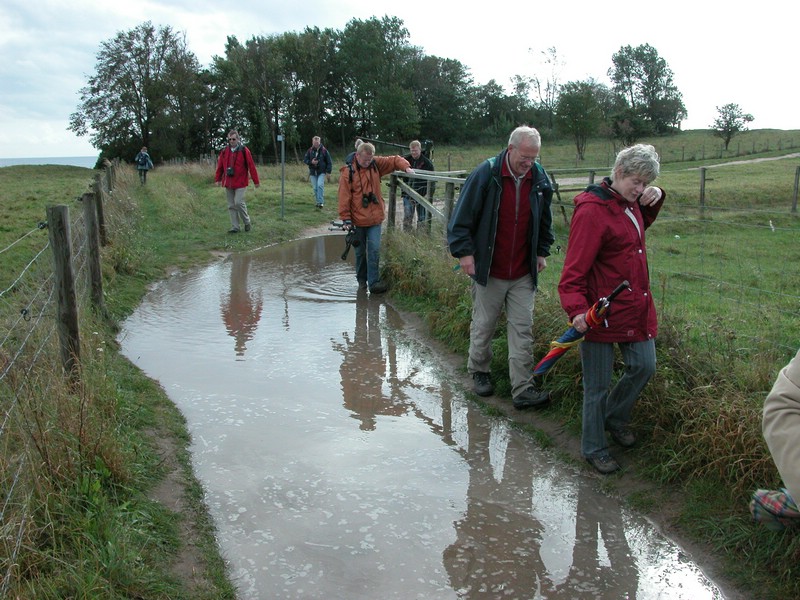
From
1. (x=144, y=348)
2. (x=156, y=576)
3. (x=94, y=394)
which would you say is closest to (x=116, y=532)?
(x=156, y=576)

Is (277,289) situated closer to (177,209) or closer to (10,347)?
(10,347)

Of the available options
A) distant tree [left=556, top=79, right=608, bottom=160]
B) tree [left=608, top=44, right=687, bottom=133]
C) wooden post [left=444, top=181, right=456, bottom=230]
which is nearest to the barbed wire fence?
wooden post [left=444, top=181, right=456, bottom=230]

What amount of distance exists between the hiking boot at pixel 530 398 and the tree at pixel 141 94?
53.0 meters

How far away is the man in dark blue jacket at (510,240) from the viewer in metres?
5.44

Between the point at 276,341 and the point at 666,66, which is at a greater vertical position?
the point at 666,66

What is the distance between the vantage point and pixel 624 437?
→ 4766mm

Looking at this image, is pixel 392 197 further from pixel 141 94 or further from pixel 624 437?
pixel 141 94

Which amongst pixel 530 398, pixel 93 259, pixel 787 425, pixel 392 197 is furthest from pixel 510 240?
pixel 392 197

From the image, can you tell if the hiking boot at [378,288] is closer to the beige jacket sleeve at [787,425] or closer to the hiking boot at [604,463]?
the hiking boot at [604,463]

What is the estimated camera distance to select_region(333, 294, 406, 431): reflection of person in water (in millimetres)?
5797

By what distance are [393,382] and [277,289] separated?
403 cm

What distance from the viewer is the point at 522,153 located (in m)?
5.15

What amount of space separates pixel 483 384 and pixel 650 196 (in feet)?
7.19

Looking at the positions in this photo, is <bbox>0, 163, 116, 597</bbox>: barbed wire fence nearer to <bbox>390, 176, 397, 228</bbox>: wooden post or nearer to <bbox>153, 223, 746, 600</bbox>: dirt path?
<bbox>153, 223, 746, 600</bbox>: dirt path
